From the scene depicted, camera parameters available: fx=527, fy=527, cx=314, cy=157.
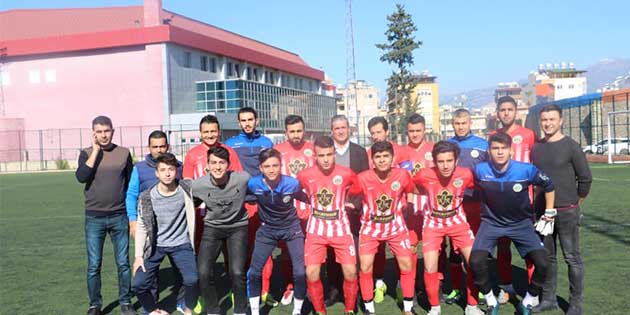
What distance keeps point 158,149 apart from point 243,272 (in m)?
1.50

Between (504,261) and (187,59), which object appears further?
(187,59)

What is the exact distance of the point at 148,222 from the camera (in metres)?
4.92

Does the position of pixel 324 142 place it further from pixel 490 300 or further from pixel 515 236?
pixel 490 300

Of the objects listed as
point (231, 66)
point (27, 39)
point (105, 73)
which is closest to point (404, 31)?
point (231, 66)

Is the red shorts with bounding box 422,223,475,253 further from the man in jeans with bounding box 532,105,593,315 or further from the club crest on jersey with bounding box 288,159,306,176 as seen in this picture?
the club crest on jersey with bounding box 288,159,306,176

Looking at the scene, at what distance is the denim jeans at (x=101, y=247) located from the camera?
5.27 m

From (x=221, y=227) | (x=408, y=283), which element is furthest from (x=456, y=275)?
(x=221, y=227)

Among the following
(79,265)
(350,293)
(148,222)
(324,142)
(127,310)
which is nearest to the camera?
(148,222)

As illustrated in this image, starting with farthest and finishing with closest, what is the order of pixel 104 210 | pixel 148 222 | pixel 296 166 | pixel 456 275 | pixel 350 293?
1. pixel 296 166
2. pixel 456 275
3. pixel 104 210
4. pixel 350 293
5. pixel 148 222

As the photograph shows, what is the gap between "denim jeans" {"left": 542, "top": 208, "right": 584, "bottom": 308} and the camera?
189 inches

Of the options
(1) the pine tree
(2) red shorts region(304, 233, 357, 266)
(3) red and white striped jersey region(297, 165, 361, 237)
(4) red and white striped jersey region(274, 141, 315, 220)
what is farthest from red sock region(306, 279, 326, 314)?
(1) the pine tree

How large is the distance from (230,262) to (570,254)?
314 cm

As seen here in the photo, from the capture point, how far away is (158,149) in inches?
208

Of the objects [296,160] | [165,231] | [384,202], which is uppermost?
[296,160]
